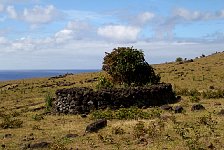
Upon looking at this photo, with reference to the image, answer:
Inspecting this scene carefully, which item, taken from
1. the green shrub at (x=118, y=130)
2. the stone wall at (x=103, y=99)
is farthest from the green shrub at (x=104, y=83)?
the green shrub at (x=118, y=130)

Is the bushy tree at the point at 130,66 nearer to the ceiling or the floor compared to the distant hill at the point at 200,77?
nearer to the ceiling

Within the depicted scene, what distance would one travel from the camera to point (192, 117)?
2547 centimetres

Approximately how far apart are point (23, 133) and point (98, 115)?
19.2 ft

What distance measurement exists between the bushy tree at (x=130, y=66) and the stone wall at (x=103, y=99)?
6.25 metres

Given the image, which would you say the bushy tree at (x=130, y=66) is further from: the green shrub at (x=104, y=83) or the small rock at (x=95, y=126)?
the small rock at (x=95, y=126)

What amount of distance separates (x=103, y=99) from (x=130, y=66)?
8282 mm

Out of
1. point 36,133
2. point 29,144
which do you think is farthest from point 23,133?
point 29,144

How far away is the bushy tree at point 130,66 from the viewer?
133 ft

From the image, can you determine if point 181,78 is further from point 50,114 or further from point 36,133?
point 36,133

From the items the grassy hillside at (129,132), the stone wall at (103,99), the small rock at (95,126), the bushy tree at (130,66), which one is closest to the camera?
the grassy hillside at (129,132)

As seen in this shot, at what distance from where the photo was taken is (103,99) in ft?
108

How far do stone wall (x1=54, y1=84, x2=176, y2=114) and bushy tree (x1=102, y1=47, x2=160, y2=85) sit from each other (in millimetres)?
6254

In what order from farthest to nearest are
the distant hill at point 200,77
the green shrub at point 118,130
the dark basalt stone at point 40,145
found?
the distant hill at point 200,77, the green shrub at point 118,130, the dark basalt stone at point 40,145

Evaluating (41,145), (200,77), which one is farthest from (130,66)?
(200,77)
